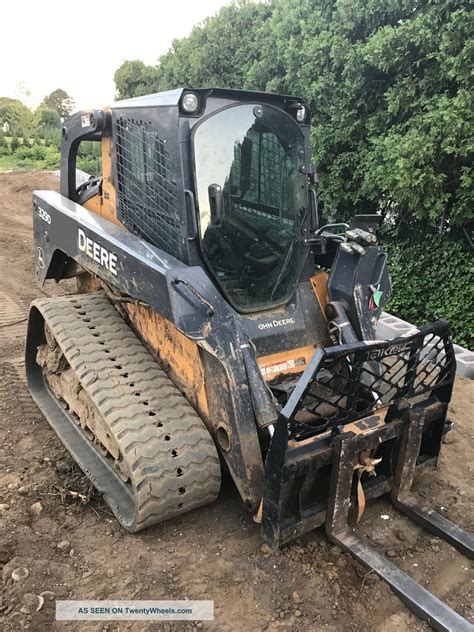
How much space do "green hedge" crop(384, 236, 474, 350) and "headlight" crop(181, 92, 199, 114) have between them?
15.7 feet

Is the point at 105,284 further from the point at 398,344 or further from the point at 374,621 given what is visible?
the point at 374,621

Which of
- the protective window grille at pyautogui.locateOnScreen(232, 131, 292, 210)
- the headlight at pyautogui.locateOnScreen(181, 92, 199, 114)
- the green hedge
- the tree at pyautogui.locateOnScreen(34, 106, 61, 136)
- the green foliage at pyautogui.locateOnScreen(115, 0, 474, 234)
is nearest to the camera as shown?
the headlight at pyautogui.locateOnScreen(181, 92, 199, 114)

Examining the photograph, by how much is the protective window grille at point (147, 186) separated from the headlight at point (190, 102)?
9.1 inches

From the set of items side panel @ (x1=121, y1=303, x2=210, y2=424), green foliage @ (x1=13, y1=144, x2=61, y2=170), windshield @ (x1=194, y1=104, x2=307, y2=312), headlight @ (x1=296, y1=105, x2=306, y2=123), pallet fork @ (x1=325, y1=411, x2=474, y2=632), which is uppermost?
headlight @ (x1=296, y1=105, x2=306, y2=123)

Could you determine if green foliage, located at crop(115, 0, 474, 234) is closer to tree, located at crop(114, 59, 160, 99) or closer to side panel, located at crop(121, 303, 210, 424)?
side panel, located at crop(121, 303, 210, 424)

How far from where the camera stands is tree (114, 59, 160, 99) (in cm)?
1700

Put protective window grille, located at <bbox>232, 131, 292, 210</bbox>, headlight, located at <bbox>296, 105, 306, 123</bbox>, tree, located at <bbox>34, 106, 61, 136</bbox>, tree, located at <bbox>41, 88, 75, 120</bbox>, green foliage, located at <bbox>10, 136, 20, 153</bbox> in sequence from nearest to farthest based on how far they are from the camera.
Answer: protective window grille, located at <bbox>232, 131, 292, 210</bbox> → headlight, located at <bbox>296, 105, 306, 123</bbox> → green foliage, located at <bbox>10, 136, 20, 153</bbox> → tree, located at <bbox>34, 106, 61, 136</bbox> → tree, located at <bbox>41, 88, 75, 120</bbox>

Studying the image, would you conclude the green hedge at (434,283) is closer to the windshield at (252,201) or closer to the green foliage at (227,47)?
the windshield at (252,201)

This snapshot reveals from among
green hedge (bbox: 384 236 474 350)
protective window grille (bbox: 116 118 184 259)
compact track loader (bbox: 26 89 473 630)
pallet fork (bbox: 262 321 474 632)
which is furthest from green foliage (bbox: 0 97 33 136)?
pallet fork (bbox: 262 321 474 632)

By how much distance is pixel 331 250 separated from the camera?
3.91m

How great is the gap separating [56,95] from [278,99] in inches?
2189

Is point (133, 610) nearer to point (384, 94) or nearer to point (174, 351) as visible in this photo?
point (174, 351)

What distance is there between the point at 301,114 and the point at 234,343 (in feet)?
5.15

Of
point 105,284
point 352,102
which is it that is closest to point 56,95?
point 352,102
